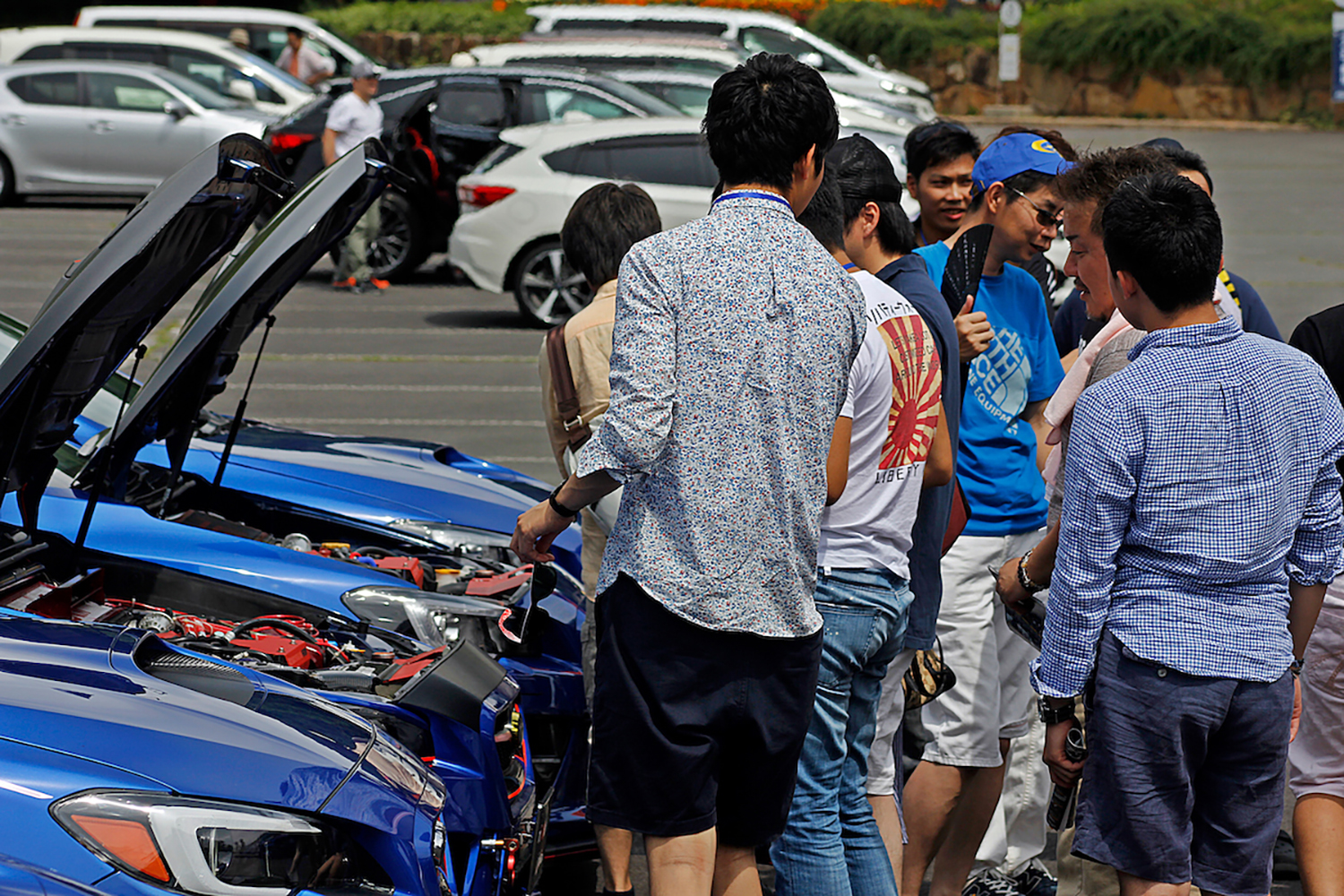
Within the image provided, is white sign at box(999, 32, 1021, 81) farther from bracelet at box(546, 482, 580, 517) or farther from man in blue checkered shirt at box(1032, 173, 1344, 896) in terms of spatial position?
bracelet at box(546, 482, 580, 517)

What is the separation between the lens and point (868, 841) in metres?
3.14

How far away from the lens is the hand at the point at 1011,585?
10.8 ft

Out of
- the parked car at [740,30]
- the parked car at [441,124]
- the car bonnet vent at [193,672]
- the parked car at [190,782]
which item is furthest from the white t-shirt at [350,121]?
the parked car at [190,782]

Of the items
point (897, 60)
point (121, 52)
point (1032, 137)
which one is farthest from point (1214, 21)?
point (1032, 137)

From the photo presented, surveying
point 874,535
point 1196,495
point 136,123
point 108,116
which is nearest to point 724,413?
point 874,535

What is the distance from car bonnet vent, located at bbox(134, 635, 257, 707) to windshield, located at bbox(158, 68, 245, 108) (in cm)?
1563

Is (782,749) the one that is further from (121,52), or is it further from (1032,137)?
(121,52)

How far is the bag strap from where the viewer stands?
3.73 m

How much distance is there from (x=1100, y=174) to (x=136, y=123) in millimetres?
15848

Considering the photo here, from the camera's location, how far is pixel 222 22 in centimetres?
2380

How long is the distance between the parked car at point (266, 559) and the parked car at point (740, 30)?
17.5 metres

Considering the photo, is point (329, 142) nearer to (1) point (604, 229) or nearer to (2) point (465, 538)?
(2) point (465, 538)

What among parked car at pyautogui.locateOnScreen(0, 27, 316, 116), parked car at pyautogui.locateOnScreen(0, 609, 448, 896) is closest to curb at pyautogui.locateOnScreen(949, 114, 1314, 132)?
parked car at pyautogui.locateOnScreen(0, 27, 316, 116)

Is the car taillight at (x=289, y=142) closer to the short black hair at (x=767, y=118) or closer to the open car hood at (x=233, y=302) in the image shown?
the open car hood at (x=233, y=302)
